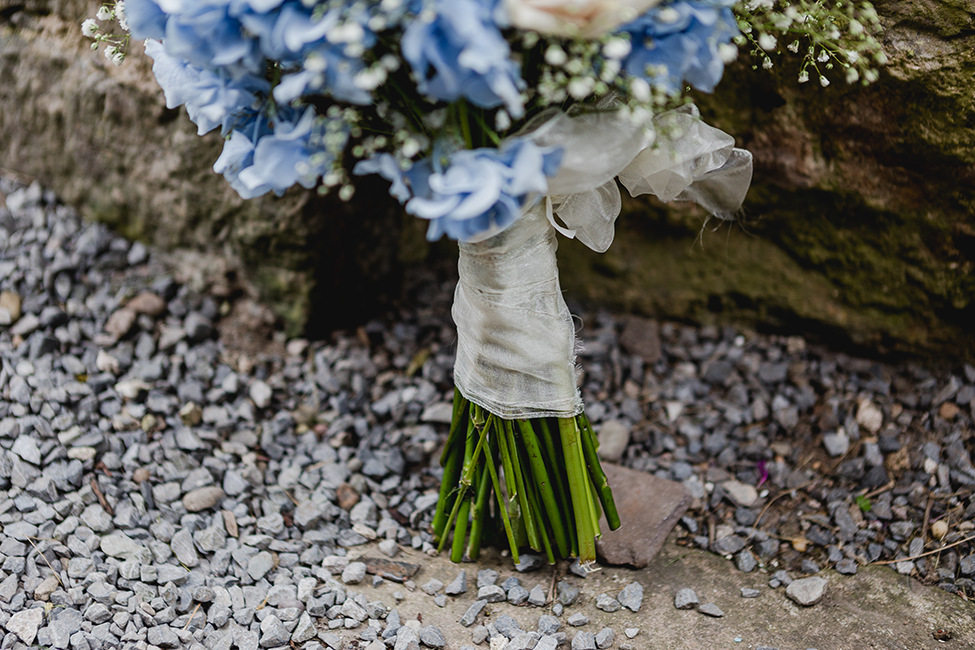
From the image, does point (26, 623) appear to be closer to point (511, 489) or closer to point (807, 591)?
point (511, 489)

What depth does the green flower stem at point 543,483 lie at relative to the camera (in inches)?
61.0

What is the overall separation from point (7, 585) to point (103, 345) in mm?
861

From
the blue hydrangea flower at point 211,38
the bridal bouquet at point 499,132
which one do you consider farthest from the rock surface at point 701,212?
the blue hydrangea flower at point 211,38

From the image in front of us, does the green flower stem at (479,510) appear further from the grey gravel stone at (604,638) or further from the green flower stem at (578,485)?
the grey gravel stone at (604,638)

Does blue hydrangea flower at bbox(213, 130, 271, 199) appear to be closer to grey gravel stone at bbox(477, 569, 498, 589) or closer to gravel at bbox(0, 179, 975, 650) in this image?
gravel at bbox(0, 179, 975, 650)

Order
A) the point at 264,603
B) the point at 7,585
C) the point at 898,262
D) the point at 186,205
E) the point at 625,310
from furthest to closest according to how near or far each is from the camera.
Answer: the point at 625,310 < the point at 186,205 < the point at 898,262 < the point at 264,603 < the point at 7,585

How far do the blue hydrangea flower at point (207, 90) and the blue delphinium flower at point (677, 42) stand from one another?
57 centimetres

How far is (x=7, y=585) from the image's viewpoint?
1.50m

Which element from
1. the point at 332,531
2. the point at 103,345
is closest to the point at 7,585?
the point at 332,531

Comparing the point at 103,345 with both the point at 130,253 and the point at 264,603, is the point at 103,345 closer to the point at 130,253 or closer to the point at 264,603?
the point at 130,253

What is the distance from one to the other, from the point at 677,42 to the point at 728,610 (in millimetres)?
1182

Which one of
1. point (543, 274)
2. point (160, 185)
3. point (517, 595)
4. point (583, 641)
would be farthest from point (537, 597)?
point (160, 185)

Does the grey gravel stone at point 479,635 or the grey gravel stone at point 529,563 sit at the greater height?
the grey gravel stone at point 479,635

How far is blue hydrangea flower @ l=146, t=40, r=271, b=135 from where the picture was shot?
1.17m
